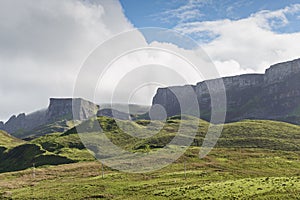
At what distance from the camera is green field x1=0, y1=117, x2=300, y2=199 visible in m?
61.5

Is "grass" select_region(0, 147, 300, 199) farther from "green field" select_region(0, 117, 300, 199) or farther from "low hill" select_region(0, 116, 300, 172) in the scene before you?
"low hill" select_region(0, 116, 300, 172)

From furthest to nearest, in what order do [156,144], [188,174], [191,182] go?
[156,144]
[188,174]
[191,182]

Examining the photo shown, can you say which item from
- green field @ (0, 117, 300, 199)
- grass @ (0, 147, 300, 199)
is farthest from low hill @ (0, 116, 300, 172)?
grass @ (0, 147, 300, 199)

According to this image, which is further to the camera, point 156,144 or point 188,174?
point 156,144

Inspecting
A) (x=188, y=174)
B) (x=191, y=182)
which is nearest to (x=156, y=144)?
(x=188, y=174)

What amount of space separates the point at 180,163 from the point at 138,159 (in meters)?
18.6

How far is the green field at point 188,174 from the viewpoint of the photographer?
6147 centimetres

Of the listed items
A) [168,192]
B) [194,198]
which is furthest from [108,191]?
[194,198]

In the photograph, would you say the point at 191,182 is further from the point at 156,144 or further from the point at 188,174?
the point at 156,144

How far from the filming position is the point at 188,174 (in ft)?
282

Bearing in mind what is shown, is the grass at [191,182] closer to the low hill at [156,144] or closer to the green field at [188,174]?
the green field at [188,174]

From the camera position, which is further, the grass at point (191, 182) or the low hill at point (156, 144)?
the low hill at point (156, 144)

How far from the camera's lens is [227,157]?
4678 inches

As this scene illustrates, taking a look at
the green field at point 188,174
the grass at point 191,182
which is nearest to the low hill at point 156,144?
the green field at point 188,174
